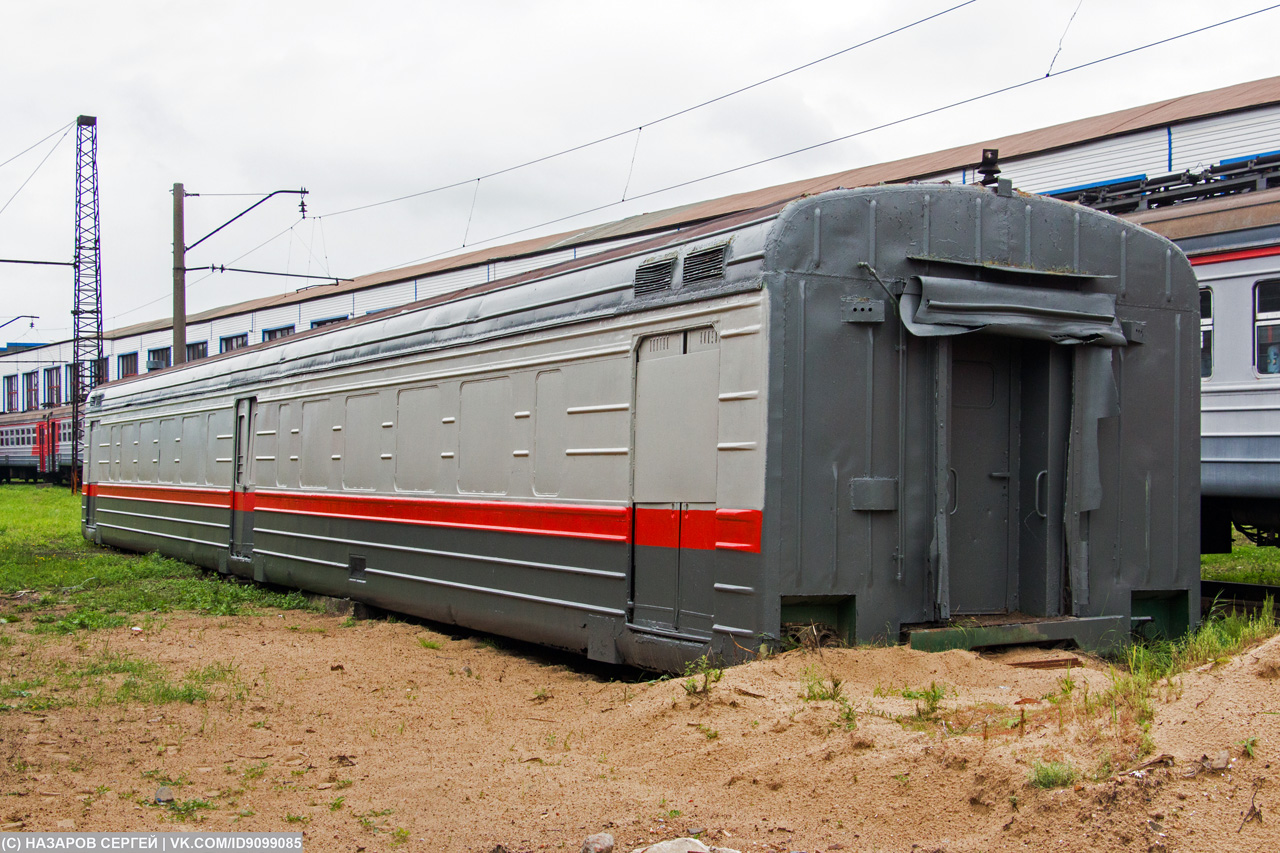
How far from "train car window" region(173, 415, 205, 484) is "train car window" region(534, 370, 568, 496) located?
8521 mm

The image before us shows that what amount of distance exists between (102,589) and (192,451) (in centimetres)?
278

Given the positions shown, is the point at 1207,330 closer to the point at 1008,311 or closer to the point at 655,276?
the point at 1008,311

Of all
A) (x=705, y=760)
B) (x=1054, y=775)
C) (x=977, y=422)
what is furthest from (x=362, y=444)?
(x=1054, y=775)

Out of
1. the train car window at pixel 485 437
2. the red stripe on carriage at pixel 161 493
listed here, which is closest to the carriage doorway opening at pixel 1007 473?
the train car window at pixel 485 437

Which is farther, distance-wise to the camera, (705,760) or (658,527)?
(658,527)

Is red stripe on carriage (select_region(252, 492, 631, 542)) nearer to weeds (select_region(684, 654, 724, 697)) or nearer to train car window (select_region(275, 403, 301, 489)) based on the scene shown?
train car window (select_region(275, 403, 301, 489))

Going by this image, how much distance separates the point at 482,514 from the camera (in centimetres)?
895

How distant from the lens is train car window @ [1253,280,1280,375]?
9953mm

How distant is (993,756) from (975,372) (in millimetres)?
3035

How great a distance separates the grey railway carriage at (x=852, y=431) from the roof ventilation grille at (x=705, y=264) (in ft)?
0.07

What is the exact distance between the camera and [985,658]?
6301 mm

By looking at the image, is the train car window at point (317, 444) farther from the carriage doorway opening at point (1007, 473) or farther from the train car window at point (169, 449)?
the carriage doorway opening at point (1007, 473)

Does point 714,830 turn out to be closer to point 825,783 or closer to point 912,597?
point 825,783

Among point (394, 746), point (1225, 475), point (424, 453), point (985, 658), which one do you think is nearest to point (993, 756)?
point (985, 658)
